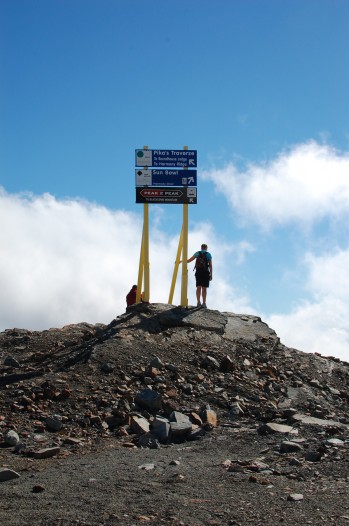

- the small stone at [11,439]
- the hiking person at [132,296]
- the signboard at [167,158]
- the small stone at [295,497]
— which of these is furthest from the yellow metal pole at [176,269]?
the small stone at [295,497]

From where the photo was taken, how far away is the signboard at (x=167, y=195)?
57.4ft

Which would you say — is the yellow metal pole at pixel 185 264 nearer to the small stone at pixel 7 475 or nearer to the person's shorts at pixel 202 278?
the person's shorts at pixel 202 278

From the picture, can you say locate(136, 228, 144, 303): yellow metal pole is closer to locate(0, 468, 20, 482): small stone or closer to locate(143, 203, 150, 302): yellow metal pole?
locate(143, 203, 150, 302): yellow metal pole

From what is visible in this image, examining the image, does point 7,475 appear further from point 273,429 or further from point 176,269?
point 176,269

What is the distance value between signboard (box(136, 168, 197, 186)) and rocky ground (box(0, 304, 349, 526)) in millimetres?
3299

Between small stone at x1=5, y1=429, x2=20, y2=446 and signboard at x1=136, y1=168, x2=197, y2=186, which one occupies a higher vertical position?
signboard at x1=136, y1=168, x2=197, y2=186

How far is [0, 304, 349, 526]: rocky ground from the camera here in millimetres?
7535

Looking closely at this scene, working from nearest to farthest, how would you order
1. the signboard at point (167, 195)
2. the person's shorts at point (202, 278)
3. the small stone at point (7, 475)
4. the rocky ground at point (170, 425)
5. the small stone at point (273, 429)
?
the rocky ground at point (170, 425), the small stone at point (7, 475), the small stone at point (273, 429), the signboard at point (167, 195), the person's shorts at point (202, 278)

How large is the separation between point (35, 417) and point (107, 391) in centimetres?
172

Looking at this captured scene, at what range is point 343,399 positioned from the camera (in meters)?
16.1

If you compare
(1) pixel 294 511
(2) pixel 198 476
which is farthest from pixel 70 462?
(1) pixel 294 511

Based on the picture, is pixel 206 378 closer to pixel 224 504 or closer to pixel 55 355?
pixel 55 355

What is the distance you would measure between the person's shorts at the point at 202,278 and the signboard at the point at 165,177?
94.0 inches

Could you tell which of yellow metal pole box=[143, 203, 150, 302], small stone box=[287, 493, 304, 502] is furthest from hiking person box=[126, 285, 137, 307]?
small stone box=[287, 493, 304, 502]
